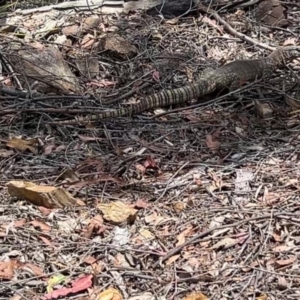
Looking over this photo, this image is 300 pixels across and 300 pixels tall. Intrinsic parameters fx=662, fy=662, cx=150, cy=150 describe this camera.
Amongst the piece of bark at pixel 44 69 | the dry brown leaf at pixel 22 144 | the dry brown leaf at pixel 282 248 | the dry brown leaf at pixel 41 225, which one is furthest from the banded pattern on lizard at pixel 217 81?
the dry brown leaf at pixel 282 248

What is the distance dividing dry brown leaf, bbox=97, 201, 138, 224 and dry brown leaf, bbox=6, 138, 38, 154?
39.5 inches

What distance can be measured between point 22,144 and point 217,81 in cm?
207

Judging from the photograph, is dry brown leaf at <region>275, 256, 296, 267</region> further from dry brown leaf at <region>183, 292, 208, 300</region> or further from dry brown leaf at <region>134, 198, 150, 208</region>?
dry brown leaf at <region>134, 198, 150, 208</region>

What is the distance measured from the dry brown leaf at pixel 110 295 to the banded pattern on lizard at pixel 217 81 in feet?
6.94

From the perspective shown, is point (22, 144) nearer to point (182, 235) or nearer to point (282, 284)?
point (182, 235)

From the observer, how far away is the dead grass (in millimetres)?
3342

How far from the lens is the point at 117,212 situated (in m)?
3.84

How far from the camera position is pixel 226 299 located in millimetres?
3178

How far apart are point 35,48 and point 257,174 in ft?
9.52

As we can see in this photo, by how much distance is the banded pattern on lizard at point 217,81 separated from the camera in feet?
17.6

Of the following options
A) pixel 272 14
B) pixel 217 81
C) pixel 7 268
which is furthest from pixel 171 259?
pixel 272 14

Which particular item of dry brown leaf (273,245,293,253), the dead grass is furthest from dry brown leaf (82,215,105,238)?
dry brown leaf (273,245,293,253)

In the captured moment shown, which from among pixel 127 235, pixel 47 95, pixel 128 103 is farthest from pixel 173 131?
pixel 127 235

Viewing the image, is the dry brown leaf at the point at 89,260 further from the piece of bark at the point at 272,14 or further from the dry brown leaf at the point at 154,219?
the piece of bark at the point at 272,14
